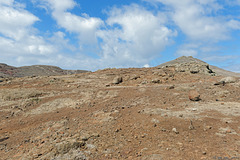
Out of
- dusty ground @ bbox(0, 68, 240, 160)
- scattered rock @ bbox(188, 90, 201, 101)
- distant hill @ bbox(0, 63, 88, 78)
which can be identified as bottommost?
dusty ground @ bbox(0, 68, 240, 160)

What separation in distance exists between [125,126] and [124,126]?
0.17ft

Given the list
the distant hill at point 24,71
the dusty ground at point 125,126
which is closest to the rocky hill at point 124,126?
the dusty ground at point 125,126

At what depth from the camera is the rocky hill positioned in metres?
5.32

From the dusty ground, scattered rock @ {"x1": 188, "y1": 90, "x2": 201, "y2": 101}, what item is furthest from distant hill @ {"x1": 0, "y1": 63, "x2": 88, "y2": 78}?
scattered rock @ {"x1": 188, "y1": 90, "x2": 201, "y2": 101}

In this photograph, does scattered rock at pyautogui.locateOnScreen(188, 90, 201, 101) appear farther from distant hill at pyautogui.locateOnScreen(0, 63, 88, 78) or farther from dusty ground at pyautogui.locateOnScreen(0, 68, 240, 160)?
distant hill at pyautogui.locateOnScreen(0, 63, 88, 78)

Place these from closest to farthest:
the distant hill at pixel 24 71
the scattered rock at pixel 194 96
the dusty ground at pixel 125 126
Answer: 1. the dusty ground at pixel 125 126
2. the scattered rock at pixel 194 96
3. the distant hill at pixel 24 71

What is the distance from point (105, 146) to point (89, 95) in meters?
9.47

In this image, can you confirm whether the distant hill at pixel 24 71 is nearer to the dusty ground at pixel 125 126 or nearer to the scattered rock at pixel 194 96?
the dusty ground at pixel 125 126

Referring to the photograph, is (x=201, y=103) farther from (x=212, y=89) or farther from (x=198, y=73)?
(x=198, y=73)

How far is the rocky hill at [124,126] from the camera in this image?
5.32 metres

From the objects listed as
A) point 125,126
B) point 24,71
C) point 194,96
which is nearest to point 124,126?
point 125,126

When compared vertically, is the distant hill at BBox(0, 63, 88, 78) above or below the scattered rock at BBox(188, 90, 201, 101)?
above

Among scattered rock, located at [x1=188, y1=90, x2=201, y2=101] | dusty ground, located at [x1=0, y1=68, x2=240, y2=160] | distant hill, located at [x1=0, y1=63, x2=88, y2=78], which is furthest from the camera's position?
distant hill, located at [x1=0, y1=63, x2=88, y2=78]

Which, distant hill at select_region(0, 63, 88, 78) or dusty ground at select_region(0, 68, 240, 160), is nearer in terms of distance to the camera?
dusty ground at select_region(0, 68, 240, 160)
